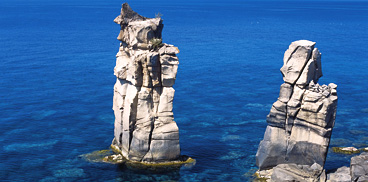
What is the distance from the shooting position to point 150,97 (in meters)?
66.4

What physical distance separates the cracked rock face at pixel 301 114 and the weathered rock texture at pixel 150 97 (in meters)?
13.5

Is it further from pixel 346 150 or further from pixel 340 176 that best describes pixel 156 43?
pixel 346 150

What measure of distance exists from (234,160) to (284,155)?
32.0 feet

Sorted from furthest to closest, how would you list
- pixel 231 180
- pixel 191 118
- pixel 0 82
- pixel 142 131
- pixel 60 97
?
1. pixel 0 82
2. pixel 60 97
3. pixel 191 118
4. pixel 142 131
5. pixel 231 180

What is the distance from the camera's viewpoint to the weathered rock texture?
64.8 meters

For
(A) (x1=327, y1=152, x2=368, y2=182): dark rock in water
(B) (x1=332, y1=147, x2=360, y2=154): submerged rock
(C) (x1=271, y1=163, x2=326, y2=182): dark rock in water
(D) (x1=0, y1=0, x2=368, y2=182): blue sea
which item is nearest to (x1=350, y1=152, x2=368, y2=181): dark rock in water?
(A) (x1=327, y1=152, x2=368, y2=182): dark rock in water

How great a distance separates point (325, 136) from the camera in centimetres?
5781

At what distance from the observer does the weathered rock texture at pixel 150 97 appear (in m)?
64.8

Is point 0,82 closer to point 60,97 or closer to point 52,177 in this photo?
point 60,97

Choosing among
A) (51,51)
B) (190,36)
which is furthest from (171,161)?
(190,36)

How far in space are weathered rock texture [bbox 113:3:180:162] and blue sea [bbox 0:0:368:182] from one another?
3.49m

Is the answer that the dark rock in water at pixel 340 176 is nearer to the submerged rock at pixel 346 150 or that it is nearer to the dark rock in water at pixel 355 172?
the dark rock in water at pixel 355 172

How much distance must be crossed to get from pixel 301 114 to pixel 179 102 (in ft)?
149

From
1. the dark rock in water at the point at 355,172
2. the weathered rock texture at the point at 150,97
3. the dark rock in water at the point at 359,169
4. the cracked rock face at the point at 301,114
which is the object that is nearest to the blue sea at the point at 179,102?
the weathered rock texture at the point at 150,97
